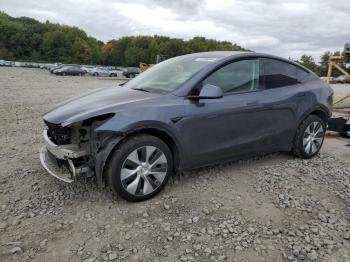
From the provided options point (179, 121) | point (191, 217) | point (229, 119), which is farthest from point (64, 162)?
point (229, 119)

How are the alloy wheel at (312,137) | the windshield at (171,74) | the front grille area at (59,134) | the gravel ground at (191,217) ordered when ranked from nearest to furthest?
the gravel ground at (191,217)
the front grille area at (59,134)
the windshield at (171,74)
the alloy wheel at (312,137)

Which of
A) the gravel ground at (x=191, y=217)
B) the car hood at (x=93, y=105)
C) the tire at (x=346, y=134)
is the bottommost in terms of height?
the gravel ground at (x=191, y=217)

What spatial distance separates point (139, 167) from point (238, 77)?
176 centimetres

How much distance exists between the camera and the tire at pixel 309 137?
5.00 meters

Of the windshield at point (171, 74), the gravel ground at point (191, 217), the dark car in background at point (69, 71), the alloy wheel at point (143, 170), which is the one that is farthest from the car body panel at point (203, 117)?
the dark car in background at point (69, 71)

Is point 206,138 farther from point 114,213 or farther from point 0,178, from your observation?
point 0,178

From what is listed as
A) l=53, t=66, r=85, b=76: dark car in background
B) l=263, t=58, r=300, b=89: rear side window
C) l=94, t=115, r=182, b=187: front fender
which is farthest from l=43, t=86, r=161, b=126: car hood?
l=53, t=66, r=85, b=76: dark car in background

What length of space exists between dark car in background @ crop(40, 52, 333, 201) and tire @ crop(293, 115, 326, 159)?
Answer: 0.06ft

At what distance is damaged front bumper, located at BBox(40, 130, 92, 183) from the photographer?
11.4ft

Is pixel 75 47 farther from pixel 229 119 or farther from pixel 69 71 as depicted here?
pixel 229 119

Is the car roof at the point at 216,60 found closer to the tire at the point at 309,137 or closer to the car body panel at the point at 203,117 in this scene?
the car body panel at the point at 203,117

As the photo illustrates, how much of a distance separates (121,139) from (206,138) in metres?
1.04

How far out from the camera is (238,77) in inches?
171

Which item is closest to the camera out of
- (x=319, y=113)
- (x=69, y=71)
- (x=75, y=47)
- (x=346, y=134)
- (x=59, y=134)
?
(x=59, y=134)
